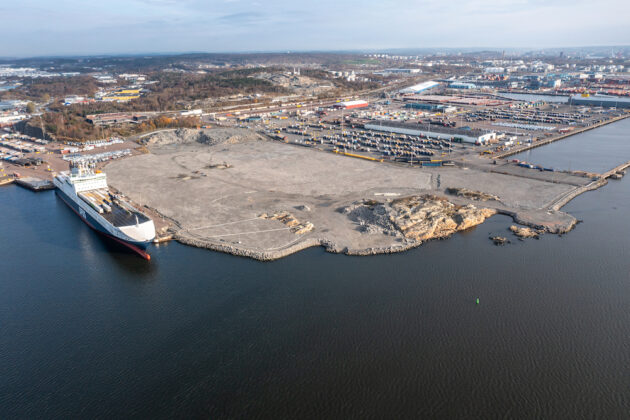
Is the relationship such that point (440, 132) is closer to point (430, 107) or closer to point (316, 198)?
point (316, 198)

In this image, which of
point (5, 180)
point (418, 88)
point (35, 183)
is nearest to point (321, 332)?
point (35, 183)

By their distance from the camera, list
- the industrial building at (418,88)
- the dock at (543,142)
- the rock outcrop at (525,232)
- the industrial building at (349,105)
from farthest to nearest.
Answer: the industrial building at (418,88), the industrial building at (349,105), the dock at (543,142), the rock outcrop at (525,232)

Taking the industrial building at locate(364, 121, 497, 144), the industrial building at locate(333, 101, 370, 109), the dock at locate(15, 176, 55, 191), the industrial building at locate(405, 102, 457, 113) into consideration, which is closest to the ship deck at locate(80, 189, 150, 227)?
the dock at locate(15, 176, 55, 191)

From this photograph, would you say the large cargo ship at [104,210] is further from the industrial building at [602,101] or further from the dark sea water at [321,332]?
the industrial building at [602,101]

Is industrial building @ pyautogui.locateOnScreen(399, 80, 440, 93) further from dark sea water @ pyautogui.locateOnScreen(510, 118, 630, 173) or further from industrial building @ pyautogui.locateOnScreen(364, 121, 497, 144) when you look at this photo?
dark sea water @ pyautogui.locateOnScreen(510, 118, 630, 173)

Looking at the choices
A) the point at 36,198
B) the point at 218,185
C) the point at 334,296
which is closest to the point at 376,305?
the point at 334,296

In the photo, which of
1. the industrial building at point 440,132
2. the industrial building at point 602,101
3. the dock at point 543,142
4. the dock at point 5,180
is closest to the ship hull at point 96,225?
the dock at point 5,180

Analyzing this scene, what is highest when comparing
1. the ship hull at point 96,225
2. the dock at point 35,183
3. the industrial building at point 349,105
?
the industrial building at point 349,105
